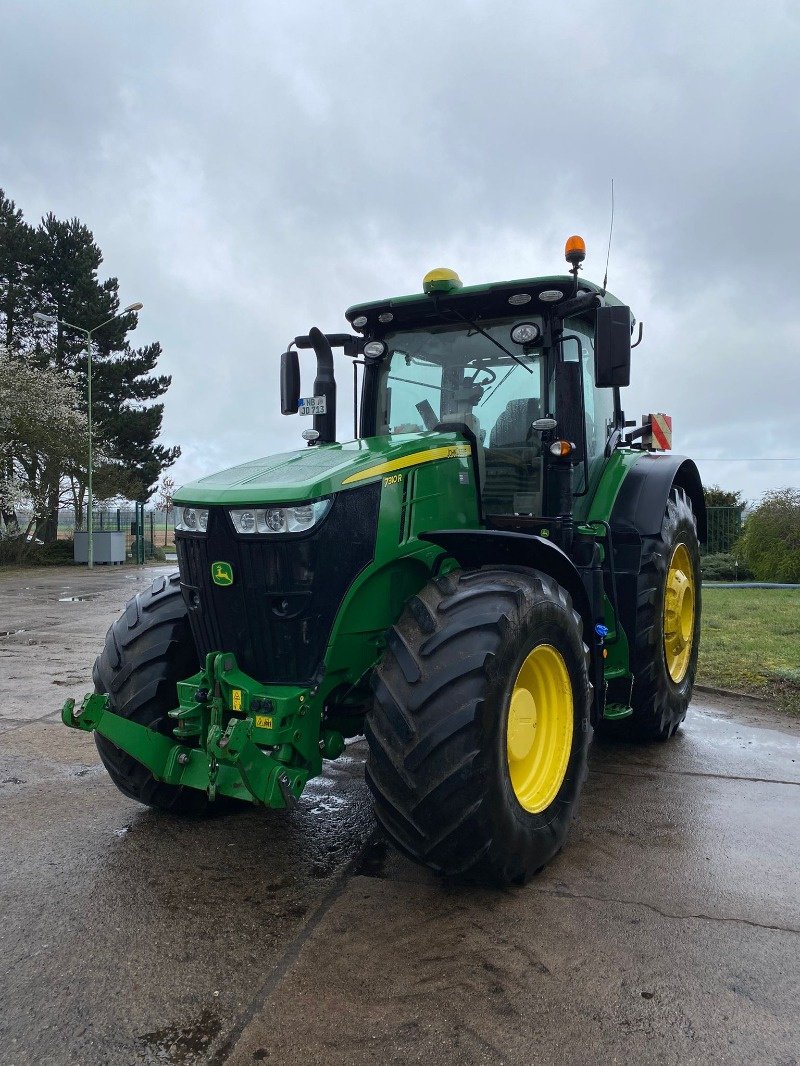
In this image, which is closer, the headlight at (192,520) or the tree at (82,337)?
the headlight at (192,520)

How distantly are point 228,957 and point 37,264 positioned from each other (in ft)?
111

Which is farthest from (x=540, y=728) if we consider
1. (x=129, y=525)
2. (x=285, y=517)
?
(x=129, y=525)

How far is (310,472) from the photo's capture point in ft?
10.8

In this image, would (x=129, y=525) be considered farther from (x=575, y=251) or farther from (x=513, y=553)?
(x=513, y=553)

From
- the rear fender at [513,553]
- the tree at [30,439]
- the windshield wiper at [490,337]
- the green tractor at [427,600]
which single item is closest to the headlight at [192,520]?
the green tractor at [427,600]

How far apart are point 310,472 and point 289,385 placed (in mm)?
1559

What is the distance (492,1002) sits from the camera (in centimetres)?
241

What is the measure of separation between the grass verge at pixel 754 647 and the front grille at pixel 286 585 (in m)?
4.16

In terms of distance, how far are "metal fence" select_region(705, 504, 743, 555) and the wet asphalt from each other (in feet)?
50.0

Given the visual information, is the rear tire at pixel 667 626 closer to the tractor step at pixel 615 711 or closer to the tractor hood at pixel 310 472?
the tractor step at pixel 615 711

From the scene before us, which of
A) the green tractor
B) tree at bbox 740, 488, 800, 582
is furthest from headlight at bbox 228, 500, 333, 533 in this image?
tree at bbox 740, 488, 800, 582

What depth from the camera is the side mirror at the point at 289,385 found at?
4.68 meters

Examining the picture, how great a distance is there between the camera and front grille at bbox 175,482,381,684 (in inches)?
123

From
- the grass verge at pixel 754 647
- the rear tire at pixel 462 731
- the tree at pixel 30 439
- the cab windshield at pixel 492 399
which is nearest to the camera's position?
the rear tire at pixel 462 731
